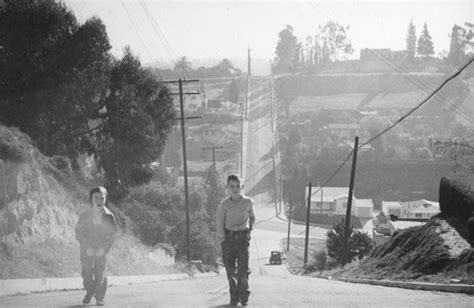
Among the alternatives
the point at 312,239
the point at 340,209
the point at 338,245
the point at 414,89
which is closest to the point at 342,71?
the point at 414,89

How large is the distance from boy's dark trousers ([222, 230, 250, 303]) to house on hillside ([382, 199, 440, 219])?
69.9 metres

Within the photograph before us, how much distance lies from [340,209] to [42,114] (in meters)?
68.8

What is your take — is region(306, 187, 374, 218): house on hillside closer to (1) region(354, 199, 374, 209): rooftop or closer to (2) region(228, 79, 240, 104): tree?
(1) region(354, 199, 374, 209): rooftop

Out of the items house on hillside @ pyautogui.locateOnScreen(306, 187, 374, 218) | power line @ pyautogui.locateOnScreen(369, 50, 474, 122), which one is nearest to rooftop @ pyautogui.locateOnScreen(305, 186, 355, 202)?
house on hillside @ pyautogui.locateOnScreen(306, 187, 374, 218)

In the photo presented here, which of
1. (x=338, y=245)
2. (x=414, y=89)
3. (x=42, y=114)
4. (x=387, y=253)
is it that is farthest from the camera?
(x=414, y=89)

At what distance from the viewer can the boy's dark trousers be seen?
1030cm

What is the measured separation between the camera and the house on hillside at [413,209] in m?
81.9

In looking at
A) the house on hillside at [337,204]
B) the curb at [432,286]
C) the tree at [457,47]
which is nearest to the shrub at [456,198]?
the curb at [432,286]

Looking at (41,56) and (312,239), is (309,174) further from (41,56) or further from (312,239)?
(41,56)

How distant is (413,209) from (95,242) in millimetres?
76357

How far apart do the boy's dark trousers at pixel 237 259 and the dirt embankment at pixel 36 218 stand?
181 inches

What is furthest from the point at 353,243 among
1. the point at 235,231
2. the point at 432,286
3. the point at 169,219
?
the point at 235,231

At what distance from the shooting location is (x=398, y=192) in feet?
338

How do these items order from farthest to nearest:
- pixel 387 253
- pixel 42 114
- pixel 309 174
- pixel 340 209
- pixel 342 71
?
pixel 342 71, pixel 309 174, pixel 340 209, pixel 42 114, pixel 387 253
